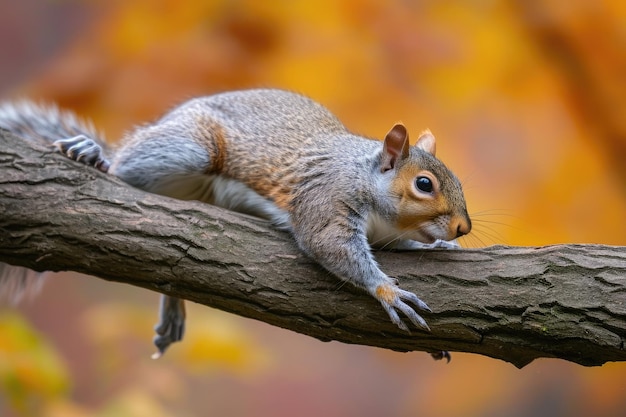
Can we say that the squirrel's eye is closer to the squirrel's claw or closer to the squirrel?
the squirrel

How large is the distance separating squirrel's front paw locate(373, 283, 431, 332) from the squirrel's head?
1.04ft

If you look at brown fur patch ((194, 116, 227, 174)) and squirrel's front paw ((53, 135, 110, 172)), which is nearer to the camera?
squirrel's front paw ((53, 135, 110, 172))

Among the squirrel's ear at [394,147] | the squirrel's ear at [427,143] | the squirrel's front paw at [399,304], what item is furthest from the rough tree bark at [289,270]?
the squirrel's ear at [427,143]

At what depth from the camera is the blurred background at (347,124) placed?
4.25 meters

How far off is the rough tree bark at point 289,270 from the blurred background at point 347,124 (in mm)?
1681

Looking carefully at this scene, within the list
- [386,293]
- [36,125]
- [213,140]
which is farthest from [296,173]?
[36,125]

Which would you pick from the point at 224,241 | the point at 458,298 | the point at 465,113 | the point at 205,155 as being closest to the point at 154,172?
the point at 205,155

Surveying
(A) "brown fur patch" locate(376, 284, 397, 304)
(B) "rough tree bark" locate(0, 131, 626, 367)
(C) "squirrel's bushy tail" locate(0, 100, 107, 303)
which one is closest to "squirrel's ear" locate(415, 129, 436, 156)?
(B) "rough tree bark" locate(0, 131, 626, 367)

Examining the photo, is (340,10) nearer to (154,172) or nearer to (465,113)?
(465,113)

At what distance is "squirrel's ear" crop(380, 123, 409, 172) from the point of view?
2561 mm

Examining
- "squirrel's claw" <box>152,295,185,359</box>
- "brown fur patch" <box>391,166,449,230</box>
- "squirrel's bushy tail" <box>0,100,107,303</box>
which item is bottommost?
"squirrel's claw" <box>152,295,185,359</box>

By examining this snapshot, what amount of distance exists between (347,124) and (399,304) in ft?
7.93

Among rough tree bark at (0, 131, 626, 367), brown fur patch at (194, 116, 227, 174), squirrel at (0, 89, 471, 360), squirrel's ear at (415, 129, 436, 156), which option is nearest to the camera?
rough tree bark at (0, 131, 626, 367)

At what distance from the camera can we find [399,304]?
2236 mm
